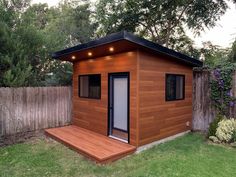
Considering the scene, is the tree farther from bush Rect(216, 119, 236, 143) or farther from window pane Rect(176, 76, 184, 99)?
bush Rect(216, 119, 236, 143)

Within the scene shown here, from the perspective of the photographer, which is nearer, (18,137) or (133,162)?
(133,162)

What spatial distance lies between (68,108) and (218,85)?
5.21m

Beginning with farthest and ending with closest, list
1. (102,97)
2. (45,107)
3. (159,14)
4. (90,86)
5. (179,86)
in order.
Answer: (159,14) → (45,107) → (90,86) → (179,86) → (102,97)

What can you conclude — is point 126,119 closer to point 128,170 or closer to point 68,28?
point 128,170

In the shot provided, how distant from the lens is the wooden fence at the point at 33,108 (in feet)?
19.8

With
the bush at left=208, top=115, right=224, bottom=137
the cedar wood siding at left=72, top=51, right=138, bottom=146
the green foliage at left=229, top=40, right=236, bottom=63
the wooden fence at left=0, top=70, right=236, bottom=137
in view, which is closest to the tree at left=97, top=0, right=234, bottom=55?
the green foliage at left=229, top=40, right=236, bottom=63

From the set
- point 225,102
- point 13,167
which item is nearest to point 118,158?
point 13,167

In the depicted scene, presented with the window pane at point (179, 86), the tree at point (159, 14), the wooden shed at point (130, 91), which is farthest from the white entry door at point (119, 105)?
the tree at point (159, 14)

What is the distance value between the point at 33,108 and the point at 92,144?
2.64 m

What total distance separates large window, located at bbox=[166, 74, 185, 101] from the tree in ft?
16.5

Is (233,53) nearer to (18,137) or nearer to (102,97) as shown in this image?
(102,97)

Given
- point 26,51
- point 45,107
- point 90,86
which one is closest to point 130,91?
point 90,86

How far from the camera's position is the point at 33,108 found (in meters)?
6.64

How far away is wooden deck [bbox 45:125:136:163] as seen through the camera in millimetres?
4512
